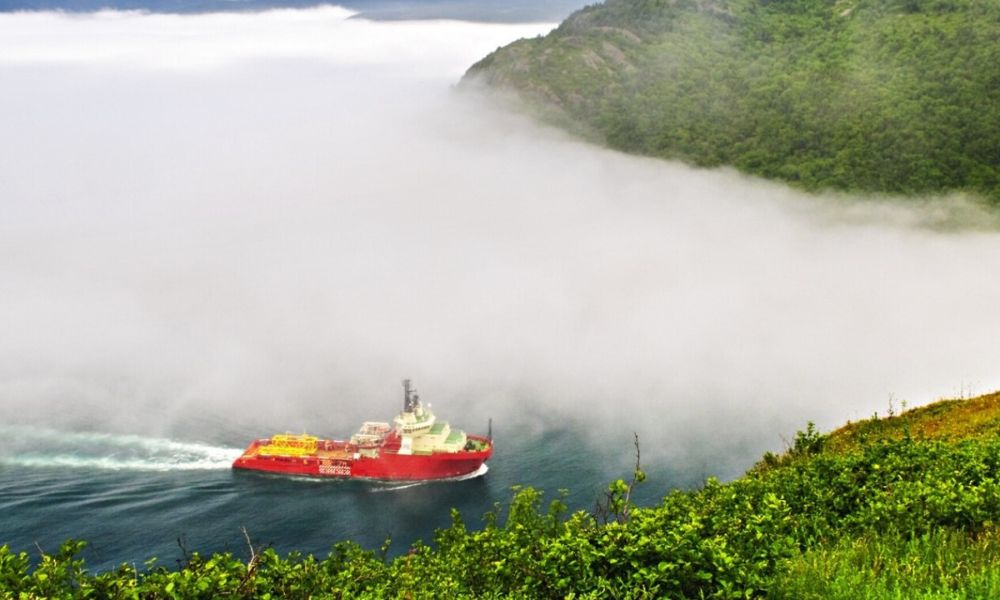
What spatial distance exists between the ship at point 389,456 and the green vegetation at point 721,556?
64.3m

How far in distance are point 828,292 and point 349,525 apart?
514 feet

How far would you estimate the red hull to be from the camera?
276ft

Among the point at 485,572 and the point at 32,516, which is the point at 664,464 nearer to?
the point at 32,516

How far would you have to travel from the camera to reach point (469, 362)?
5704 inches

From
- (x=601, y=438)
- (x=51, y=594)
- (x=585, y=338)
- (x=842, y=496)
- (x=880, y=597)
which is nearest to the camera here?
(x=880, y=597)

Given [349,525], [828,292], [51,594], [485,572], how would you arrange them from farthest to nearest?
[828,292]
[349,525]
[485,572]
[51,594]

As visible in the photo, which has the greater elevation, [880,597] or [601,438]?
[880,597]

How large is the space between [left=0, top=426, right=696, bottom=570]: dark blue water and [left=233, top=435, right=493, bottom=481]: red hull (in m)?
1.05

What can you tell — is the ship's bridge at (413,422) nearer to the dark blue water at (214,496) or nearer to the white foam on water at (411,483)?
the white foam on water at (411,483)

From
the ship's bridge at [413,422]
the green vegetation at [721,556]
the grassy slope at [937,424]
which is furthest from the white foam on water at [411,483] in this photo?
the green vegetation at [721,556]

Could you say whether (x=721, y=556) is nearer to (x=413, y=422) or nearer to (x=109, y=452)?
(x=413, y=422)

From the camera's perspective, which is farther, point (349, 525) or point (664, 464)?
point (664, 464)

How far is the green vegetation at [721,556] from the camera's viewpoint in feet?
40.8

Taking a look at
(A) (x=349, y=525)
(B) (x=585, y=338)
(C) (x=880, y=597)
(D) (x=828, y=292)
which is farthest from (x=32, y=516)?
(D) (x=828, y=292)
